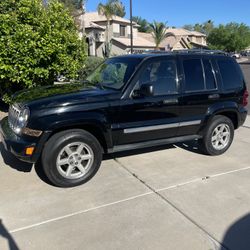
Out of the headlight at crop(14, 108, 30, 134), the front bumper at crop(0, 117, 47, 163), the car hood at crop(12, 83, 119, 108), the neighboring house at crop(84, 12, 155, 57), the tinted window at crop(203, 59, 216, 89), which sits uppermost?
the neighboring house at crop(84, 12, 155, 57)

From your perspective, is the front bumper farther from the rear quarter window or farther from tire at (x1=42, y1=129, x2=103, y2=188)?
the rear quarter window

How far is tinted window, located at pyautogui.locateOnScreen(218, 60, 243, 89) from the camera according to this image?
575 cm

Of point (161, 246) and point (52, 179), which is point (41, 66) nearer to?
point (52, 179)

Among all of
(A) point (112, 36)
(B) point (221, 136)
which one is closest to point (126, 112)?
(B) point (221, 136)

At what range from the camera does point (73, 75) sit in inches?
348

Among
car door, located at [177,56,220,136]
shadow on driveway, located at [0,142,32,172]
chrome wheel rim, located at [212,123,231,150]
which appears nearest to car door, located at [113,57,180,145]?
car door, located at [177,56,220,136]

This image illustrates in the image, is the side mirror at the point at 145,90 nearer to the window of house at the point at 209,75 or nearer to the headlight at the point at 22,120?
the window of house at the point at 209,75

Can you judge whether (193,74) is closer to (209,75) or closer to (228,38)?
(209,75)

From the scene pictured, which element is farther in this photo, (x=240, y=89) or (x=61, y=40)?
(x=61, y=40)

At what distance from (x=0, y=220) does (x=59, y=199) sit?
763mm

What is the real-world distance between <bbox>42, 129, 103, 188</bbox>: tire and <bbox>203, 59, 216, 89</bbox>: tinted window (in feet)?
7.45

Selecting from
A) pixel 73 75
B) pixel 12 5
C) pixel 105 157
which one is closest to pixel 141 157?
pixel 105 157

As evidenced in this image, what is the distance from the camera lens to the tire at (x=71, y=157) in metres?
4.28

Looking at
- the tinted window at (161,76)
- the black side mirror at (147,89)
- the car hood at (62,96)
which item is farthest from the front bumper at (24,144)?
the tinted window at (161,76)
